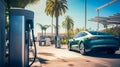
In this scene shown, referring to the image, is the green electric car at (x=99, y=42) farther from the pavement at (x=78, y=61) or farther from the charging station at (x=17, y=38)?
the charging station at (x=17, y=38)

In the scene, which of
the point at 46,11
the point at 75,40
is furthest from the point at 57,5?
the point at 75,40

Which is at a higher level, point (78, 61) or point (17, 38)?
point (17, 38)

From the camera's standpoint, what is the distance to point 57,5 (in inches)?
1748

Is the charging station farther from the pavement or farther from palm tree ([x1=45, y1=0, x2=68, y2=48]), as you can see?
palm tree ([x1=45, y1=0, x2=68, y2=48])

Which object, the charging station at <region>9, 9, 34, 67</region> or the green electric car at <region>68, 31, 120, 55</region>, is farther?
the green electric car at <region>68, 31, 120, 55</region>

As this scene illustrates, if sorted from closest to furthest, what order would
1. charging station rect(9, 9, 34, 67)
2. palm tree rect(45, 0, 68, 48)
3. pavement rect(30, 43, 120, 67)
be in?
charging station rect(9, 9, 34, 67), pavement rect(30, 43, 120, 67), palm tree rect(45, 0, 68, 48)

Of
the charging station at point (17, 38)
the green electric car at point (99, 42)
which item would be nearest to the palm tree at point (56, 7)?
the green electric car at point (99, 42)

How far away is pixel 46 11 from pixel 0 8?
1815 inches

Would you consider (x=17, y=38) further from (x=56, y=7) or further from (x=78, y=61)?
(x=56, y=7)

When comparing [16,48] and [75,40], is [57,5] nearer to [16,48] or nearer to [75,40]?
[75,40]

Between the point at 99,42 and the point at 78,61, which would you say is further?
the point at 99,42

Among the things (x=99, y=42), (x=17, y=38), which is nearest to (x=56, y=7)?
(x=99, y=42)

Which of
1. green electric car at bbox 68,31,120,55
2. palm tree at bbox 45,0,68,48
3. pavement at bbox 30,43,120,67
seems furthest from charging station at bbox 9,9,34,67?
palm tree at bbox 45,0,68,48

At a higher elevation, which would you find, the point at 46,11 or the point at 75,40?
the point at 46,11
